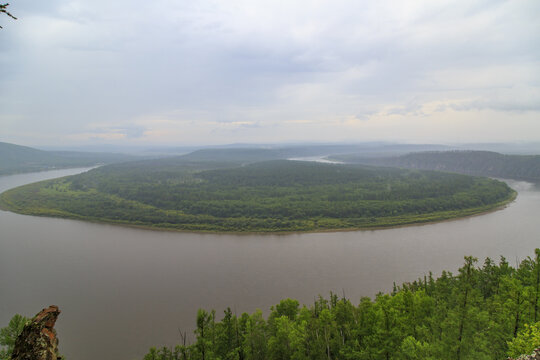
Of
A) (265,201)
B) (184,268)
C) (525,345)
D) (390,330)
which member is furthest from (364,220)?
(525,345)

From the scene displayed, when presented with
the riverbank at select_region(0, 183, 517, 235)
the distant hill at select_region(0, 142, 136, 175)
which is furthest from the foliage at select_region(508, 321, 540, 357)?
the distant hill at select_region(0, 142, 136, 175)

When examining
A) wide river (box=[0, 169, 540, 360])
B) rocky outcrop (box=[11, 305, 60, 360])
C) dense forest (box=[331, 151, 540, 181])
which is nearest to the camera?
rocky outcrop (box=[11, 305, 60, 360])

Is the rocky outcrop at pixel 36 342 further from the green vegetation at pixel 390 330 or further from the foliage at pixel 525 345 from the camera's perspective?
the foliage at pixel 525 345

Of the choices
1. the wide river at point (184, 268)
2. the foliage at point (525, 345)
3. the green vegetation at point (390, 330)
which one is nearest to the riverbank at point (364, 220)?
the wide river at point (184, 268)

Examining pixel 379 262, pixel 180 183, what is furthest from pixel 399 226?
pixel 180 183

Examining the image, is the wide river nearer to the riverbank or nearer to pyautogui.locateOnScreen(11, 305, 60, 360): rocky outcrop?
the riverbank

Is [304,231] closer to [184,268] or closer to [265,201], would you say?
[265,201]
